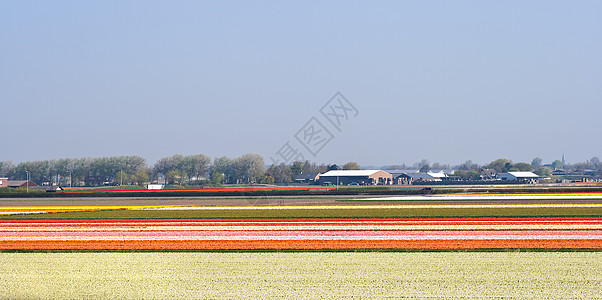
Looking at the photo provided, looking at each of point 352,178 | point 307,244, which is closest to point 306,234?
point 307,244

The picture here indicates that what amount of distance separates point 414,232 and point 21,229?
18.1m

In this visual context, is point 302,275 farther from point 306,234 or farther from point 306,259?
point 306,234

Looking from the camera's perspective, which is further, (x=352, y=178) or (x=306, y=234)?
(x=352, y=178)

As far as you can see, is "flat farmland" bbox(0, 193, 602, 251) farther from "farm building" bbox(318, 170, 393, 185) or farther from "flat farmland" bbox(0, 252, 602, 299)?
"farm building" bbox(318, 170, 393, 185)

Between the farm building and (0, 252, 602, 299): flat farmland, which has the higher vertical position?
the farm building

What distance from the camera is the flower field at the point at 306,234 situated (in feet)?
82.4

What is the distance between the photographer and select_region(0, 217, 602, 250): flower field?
25.1 metres

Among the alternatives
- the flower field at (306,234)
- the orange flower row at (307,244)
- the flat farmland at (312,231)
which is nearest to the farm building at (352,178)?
the flat farmland at (312,231)

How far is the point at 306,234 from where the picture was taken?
2919 centimetres

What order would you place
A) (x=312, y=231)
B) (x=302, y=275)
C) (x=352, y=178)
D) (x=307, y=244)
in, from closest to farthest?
1. (x=302, y=275)
2. (x=307, y=244)
3. (x=312, y=231)
4. (x=352, y=178)

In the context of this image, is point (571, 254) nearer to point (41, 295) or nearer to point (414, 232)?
point (414, 232)

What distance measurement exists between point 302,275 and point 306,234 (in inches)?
424

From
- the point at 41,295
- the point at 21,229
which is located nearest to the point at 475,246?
the point at 41,295

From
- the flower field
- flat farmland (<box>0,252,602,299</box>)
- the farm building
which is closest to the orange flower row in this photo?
the flower field
